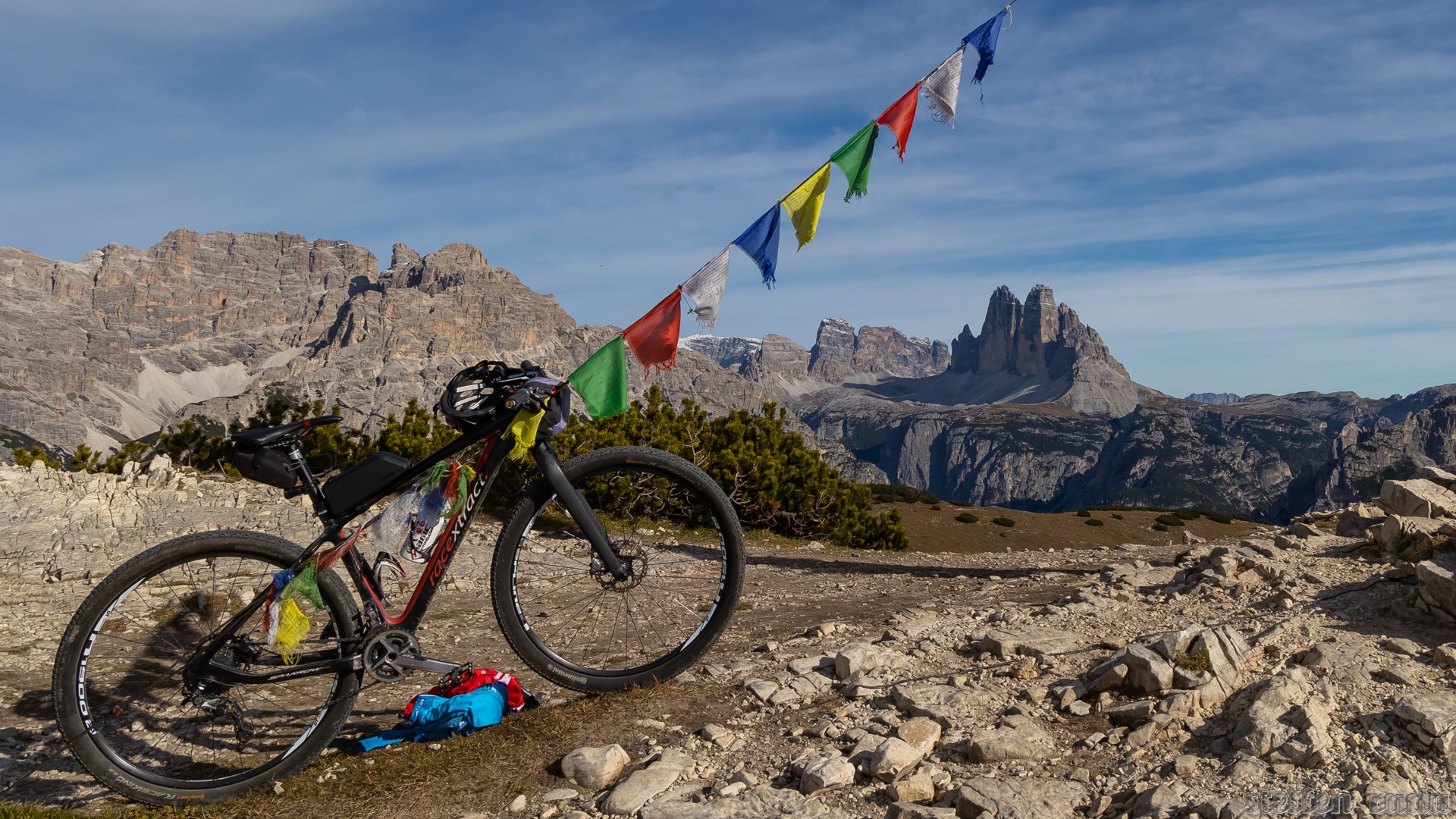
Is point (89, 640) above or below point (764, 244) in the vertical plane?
below

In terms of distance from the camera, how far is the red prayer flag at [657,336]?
6.20 m

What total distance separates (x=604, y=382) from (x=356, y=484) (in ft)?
5.17

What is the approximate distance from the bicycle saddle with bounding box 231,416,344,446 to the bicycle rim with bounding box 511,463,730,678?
3.85ft

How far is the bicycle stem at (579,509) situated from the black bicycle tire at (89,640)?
1160 millimetres

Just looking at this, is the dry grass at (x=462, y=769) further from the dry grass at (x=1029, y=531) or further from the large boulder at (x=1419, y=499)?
the dry grass at (x=1029, y=531)

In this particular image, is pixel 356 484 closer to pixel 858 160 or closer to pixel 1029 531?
pixel 858 160

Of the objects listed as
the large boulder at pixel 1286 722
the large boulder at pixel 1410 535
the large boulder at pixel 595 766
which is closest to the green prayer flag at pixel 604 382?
the large boulder at pixel 595 766

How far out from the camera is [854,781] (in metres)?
3.69

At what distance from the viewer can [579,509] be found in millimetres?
4594

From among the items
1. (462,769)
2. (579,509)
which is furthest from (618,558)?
(462,769)

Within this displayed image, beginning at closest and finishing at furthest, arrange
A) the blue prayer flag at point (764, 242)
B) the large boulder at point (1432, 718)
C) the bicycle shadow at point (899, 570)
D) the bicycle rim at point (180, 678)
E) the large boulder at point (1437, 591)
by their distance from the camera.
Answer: the large boulder at point (1432, 718) < the bicycle rim at point (180, 678) < the large boulder at point (1437, 591) < the blue prayer flag at point (764, 242) < the bicycle shadow at point (899, 570)

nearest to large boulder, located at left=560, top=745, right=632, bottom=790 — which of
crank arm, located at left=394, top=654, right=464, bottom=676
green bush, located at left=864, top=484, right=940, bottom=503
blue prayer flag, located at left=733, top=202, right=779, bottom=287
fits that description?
crank arm, located at left=394, top=654, right=464, bottom=676

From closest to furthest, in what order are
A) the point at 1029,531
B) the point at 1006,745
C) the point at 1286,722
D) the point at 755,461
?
the point at 1286,722 → the point at 1006,745 → the point at 755,461 → the point at 1029,531

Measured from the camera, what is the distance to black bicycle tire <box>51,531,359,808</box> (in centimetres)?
384
